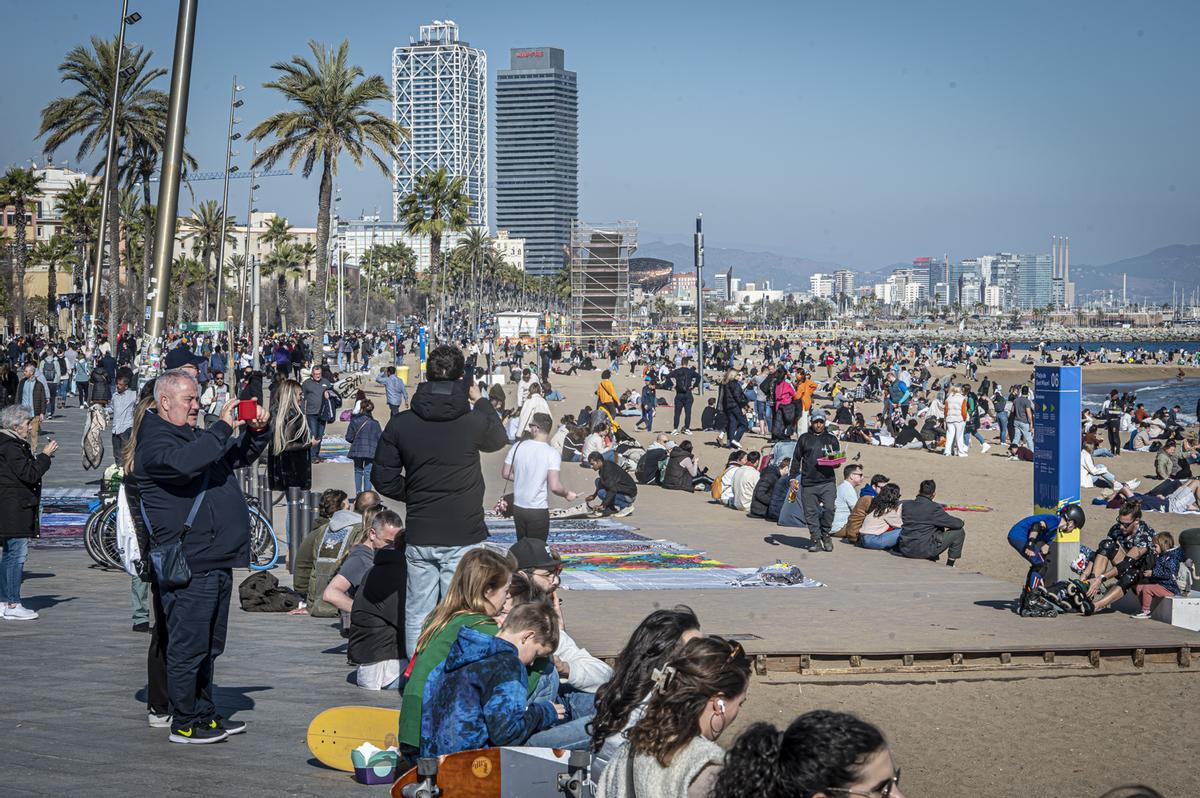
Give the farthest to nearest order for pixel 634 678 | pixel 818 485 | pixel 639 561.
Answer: pixel 818 485 < pixel 639 561 < pixel 634 678

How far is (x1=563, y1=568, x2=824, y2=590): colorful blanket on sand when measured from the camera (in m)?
11.6

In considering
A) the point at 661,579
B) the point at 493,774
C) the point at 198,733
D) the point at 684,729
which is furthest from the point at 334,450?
the point at 684,729

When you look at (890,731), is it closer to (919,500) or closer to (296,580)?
(296,580)

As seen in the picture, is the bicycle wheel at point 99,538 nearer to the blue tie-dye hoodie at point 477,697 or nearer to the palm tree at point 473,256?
the blue tie-dye hoodie at point 477,697

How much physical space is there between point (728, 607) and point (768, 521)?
6.12m

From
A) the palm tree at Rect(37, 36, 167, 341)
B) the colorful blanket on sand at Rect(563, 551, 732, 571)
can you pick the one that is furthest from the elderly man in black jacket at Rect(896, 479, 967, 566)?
the palm tree at Rect(37, 36, 167, 341)

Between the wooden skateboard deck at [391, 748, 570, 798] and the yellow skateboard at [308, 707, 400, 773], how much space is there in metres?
A: 0.96

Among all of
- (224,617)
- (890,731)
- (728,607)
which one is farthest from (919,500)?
(224,617)

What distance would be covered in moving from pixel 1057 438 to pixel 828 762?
10992 millimetres

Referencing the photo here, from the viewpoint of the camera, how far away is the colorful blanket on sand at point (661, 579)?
11.6m

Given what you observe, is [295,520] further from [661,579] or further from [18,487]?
[661,579]

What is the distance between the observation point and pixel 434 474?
6.62 meters

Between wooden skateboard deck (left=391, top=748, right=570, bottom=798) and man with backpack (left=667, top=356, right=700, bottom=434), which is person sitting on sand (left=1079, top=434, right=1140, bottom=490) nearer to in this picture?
man with backpack (left=667, top=356, right=700, bottom=434)

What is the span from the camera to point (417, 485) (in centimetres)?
663
